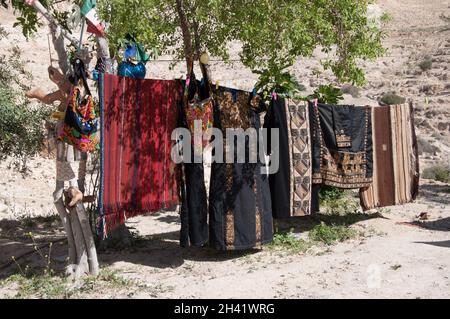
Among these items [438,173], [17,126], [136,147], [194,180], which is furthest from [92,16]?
[438,173]

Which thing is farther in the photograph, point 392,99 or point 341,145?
point 392,99

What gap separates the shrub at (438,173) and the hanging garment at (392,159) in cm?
737

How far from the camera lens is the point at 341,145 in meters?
7.00

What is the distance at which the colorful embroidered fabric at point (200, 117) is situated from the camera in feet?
19.2

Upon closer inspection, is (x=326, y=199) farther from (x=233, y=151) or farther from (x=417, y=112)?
(x=417, y=112)

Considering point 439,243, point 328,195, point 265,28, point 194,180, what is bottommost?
point 439,243

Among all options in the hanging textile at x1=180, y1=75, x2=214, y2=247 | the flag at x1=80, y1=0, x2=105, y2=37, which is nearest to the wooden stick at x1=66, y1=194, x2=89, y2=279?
the hanging textile at x1=180, y1=75, x2=214, y2=247

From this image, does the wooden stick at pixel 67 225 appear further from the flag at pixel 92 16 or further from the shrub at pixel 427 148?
the shrub at pixel 427 148

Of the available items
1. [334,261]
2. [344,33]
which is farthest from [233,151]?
[344,33]

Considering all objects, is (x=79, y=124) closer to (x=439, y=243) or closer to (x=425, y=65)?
(x=439, y=243)

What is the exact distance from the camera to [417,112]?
2153 centimetres

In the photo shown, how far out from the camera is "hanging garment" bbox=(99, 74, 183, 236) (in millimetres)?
5371

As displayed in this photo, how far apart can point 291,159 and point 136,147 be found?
190cm

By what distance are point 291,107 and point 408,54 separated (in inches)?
1023
